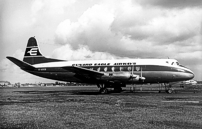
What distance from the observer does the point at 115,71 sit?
29344mm

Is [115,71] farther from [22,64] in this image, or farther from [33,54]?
[33,54]

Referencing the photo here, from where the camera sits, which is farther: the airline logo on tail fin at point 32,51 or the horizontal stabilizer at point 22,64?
the airline logo on tail fin at point 32,51

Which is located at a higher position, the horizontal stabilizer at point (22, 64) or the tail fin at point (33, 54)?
the tail fin at point (33, 54)

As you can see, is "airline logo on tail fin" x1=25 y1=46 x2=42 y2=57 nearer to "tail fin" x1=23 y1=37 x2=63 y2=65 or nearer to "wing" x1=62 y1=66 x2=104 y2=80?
"tail fin" x1=23 y1=37 x2=63 y2=65

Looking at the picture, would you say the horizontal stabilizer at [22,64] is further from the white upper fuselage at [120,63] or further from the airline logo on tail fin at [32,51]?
the airline logo on tail fin at [32,51]

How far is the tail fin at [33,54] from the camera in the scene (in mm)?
34531

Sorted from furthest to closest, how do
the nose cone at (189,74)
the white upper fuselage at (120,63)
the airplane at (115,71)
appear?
1. the white upper fuselage at (120,63)
2. the nose cone at (189,74)
3. the airplane at (115,71)

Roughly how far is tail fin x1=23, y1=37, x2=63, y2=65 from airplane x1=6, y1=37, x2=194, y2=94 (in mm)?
1159

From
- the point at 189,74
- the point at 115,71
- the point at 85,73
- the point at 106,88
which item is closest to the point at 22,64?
the point at 85,73

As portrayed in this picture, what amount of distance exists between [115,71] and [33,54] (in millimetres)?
14644

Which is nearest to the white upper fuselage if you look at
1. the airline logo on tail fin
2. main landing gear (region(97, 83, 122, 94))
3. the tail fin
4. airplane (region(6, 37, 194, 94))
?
airplane (region(6, 37, 194, 94))

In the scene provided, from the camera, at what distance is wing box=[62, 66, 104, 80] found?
88.1 feet

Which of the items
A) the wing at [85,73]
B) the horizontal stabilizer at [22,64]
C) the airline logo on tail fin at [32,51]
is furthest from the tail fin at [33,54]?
the wing at [85,73]

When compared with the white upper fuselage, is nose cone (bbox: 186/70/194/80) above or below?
below
